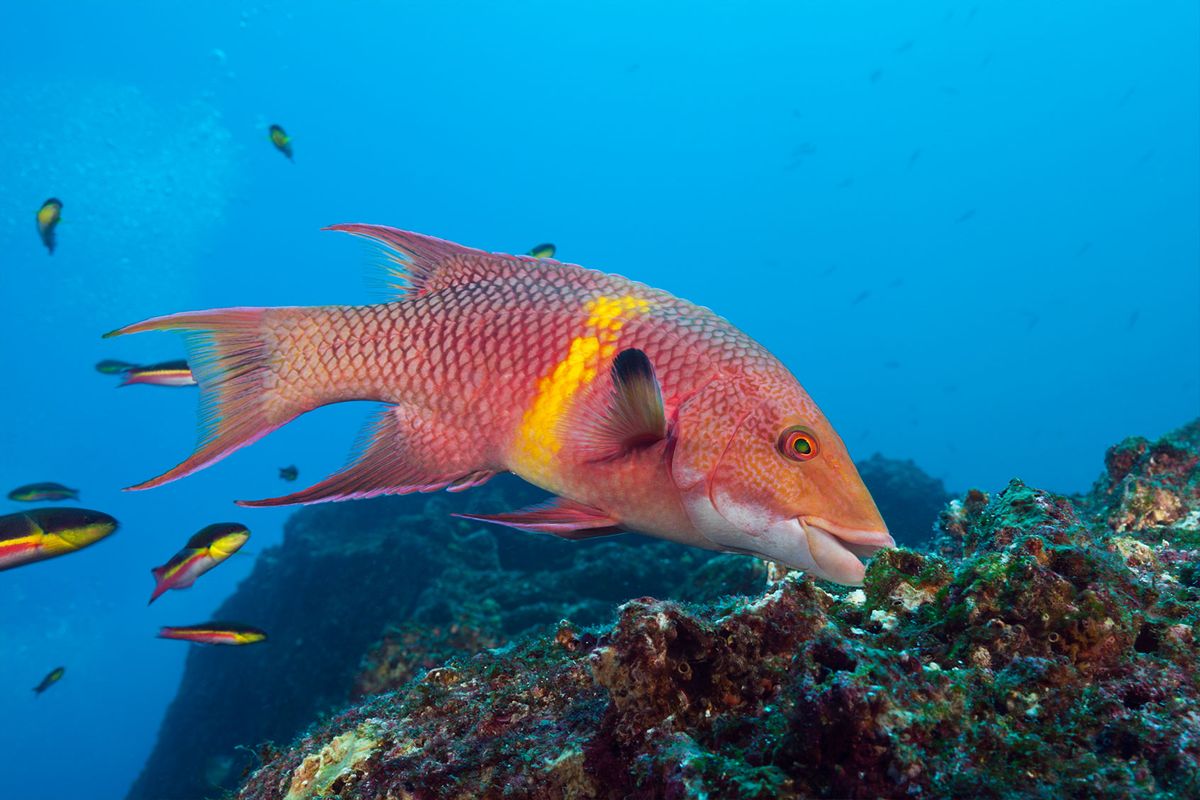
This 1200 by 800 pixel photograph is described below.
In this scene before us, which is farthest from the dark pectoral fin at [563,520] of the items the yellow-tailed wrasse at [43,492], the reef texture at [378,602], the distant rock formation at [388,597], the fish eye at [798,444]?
the yellow-tailed wrasse at [43,492]

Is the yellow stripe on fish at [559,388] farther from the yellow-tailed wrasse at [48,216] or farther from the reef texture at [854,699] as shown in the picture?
the yellow-tailed wrasse at [48,216]

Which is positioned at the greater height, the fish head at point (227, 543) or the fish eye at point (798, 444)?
the fish eye at point (798, 444)

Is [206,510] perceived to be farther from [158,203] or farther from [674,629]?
[674,629]

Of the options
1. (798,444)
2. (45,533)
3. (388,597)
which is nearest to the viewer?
(798,444)

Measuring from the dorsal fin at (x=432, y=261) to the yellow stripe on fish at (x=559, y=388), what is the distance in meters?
0.62

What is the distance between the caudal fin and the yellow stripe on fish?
1.02 metres

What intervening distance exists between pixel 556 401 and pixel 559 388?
0.06 m

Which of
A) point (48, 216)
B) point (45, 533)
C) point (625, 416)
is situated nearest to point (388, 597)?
point (48, 216)

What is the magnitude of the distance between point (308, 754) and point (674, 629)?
4.50 feet

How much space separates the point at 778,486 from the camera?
2.17 metres

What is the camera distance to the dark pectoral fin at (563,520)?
2.29m

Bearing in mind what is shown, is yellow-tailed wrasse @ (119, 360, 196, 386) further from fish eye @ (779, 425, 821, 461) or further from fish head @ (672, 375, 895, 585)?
fish eye @ (779, 425, 821, 461)

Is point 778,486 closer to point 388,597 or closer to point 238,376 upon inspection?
point 238,376

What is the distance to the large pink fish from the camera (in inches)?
86.1
